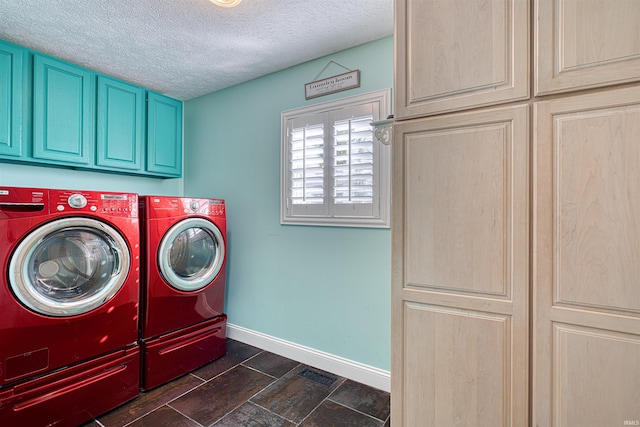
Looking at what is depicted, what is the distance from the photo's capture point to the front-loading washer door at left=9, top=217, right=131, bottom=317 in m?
1.46

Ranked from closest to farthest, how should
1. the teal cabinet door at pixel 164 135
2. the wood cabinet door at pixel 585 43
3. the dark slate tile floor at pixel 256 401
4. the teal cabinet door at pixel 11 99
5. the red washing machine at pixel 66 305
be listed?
→ the wood cabinet door at pixel 585 43 → the red washing machine at pixel 66 305 → the dark slate tile floor at pixel 256 401 → the teal cabinet door at pixel 11 99 → the teal cabinet door at pixel 164 135

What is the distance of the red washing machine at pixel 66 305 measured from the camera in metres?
1.42

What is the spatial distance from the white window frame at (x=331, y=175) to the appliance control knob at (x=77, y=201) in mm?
1246

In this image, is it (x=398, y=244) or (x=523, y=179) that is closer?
(x=523, y=179)

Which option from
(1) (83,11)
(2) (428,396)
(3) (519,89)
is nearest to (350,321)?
(2) (428,396)

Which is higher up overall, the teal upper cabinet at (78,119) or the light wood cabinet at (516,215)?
the teal upper cabinet at (78,119)

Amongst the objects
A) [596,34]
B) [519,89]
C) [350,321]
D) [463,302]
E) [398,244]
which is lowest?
[350,321]

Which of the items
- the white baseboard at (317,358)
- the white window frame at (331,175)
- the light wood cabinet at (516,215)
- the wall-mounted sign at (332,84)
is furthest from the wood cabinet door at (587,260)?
the wall-mounted sign at (332,84)

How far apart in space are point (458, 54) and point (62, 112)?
8.46 ft

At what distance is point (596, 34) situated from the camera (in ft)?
2.96

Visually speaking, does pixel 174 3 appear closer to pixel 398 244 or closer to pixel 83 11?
pixel 83 11

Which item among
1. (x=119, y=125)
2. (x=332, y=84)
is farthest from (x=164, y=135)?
(x=332, y=84)

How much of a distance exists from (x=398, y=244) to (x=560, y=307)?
0.54 m

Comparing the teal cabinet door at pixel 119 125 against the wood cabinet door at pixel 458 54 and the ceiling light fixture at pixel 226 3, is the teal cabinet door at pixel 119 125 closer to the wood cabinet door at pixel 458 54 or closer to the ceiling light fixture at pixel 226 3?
the ceiling light fixture at pixel 226 3
